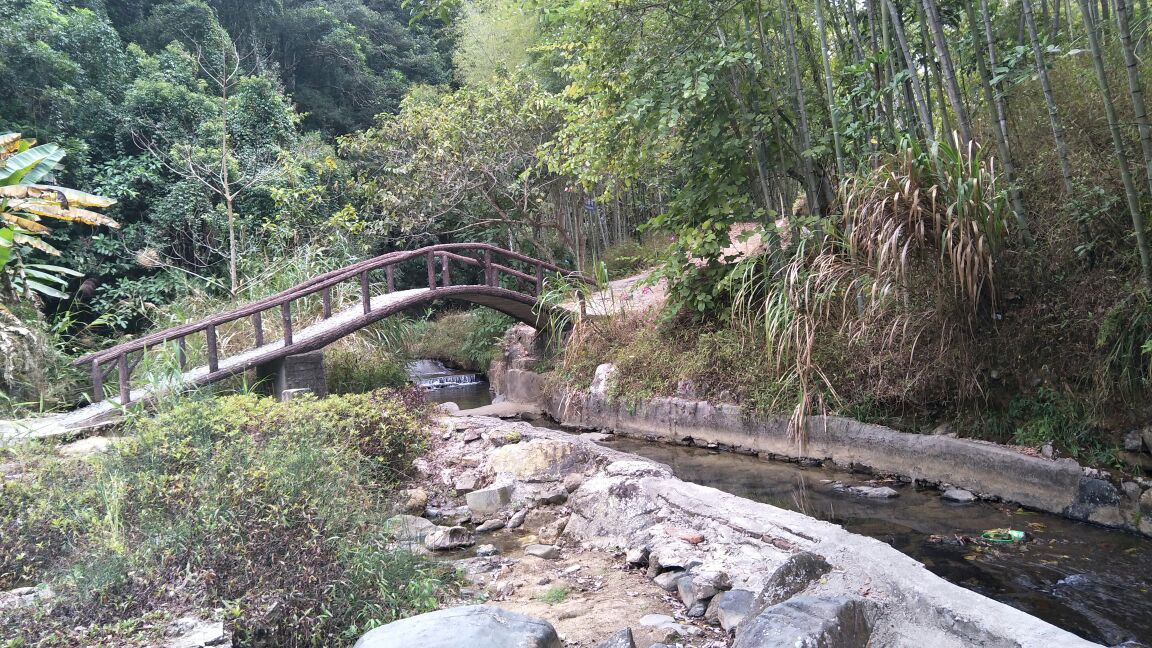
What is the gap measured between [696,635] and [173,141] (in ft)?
44.6

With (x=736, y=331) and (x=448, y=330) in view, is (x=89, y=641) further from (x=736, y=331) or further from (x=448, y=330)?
(x=448, y=330)

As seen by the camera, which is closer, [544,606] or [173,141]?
[544,606]

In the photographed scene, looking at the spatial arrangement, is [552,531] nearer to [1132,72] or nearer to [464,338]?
[1132,72]

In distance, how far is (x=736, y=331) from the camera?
7.20 meters

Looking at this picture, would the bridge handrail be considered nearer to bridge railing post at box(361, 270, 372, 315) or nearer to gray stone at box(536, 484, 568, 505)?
bridge railing post at box(361, 270, 372, 315)

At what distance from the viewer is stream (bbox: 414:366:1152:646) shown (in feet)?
10.8

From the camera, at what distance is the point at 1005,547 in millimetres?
4051

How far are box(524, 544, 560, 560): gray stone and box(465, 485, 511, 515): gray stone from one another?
815 millimetres

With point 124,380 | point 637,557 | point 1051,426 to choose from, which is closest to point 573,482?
point 637,557

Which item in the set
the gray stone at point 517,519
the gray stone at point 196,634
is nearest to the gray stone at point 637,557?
the gray stone at point 517,519

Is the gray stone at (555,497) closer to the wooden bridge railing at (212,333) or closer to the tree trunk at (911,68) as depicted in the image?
the wooden bridge railing at (212,333)

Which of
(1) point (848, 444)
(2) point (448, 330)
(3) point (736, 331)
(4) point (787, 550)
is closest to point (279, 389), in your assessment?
(3) point (736, 331)

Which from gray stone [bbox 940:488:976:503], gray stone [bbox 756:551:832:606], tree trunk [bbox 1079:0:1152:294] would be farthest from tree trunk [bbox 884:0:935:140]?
gray stone [bbox 756:551:832:606]

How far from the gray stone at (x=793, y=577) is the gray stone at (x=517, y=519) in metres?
2.10
